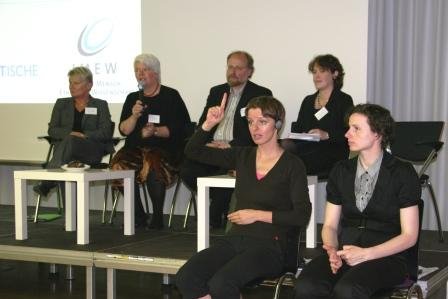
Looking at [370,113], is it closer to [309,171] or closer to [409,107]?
[309,171]

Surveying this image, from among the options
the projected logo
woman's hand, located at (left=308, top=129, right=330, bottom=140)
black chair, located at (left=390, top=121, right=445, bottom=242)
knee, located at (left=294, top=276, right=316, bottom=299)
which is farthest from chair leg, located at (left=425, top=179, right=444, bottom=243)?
the projected logo

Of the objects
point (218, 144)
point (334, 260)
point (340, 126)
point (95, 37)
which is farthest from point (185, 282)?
point (95, 37)

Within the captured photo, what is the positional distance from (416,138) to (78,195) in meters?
2.31

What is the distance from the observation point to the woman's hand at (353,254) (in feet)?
8.32

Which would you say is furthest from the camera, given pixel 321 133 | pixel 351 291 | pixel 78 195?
pixel 321 133

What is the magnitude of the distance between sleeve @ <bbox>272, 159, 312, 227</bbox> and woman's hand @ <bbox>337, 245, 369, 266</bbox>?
256 mm

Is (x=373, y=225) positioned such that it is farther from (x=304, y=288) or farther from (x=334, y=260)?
(x=304, y=288)

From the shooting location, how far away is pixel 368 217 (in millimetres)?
2660

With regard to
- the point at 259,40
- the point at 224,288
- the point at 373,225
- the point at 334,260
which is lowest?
the point at 224,288

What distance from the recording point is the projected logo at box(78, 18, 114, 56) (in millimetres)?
6047

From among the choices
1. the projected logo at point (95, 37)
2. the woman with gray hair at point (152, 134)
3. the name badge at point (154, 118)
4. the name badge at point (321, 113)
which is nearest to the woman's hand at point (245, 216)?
the name badge at point (321, 113)

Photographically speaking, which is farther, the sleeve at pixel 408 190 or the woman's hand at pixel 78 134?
the woman's hand at pixel 78 134

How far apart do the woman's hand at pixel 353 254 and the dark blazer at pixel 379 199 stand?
0.10m

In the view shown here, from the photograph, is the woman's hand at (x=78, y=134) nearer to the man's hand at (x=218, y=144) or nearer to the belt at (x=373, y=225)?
the man's hand at (x=218, y=144)
